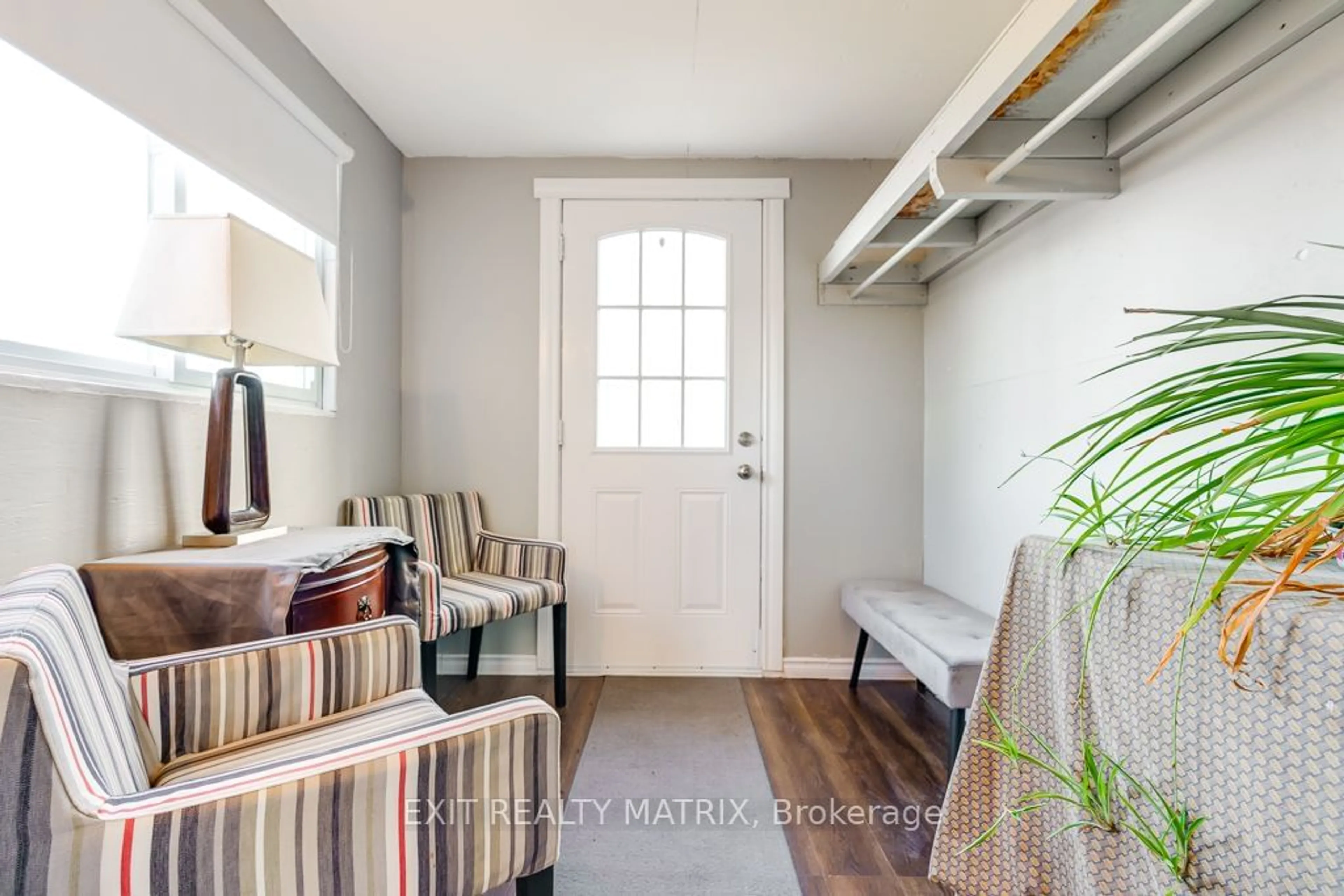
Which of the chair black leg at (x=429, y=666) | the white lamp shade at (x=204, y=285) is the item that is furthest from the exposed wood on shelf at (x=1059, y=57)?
the chair black leg at (x=429, y=666)

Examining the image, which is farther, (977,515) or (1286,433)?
(977,515)

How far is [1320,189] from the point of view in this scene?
1.07 meters

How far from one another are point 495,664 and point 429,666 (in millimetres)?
722

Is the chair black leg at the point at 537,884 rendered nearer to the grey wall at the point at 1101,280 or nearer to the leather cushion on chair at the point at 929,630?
the leather cushion on chair at the point at 929,630

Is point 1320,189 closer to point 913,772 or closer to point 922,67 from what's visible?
point 922,67

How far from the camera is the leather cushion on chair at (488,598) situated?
6.63 feet

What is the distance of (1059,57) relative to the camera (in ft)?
4.17

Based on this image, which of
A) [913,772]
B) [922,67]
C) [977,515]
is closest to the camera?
[913,772]

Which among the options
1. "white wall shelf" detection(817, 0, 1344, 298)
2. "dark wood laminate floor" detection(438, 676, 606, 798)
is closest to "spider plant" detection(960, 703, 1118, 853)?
"white wall shelf" detection(817, 0, 1344, 298)

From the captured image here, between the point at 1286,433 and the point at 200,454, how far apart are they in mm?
1966

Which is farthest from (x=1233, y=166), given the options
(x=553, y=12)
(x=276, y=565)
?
(x=276, y=565)

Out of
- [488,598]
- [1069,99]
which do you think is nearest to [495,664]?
[488,598]

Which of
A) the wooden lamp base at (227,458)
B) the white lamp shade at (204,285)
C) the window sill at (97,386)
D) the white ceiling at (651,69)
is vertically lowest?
the wooden lamp base at (227,458)

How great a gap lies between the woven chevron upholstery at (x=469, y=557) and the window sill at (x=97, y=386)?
2.53ft
